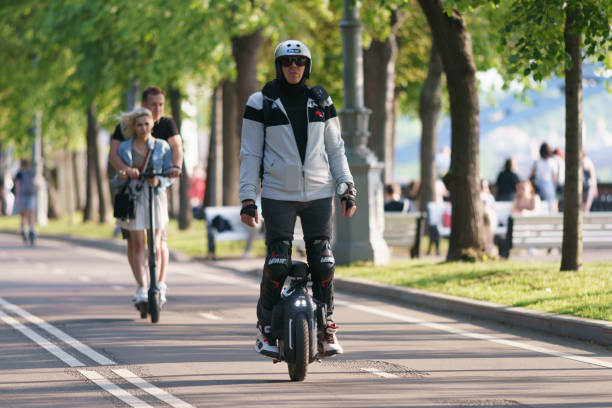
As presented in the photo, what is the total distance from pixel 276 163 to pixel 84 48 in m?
21.0

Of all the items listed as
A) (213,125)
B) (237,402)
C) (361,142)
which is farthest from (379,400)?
(213,125)

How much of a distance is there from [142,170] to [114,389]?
12.5 ft

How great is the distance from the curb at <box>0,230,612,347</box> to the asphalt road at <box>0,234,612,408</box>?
16 centimetres

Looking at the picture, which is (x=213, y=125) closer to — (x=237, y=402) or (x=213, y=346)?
(x=213, y=346)

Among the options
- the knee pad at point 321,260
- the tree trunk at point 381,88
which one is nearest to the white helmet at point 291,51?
the knee pad at point 321,260

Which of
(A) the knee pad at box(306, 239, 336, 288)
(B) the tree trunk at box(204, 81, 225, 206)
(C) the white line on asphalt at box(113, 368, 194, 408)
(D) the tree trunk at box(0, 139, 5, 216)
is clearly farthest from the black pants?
(D) the tree trunk at box(0, 139, 5, 216)

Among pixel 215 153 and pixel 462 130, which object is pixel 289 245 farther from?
pixel 215 153

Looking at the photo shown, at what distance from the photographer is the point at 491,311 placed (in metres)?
11.1

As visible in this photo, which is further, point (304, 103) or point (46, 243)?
point (46, 243)

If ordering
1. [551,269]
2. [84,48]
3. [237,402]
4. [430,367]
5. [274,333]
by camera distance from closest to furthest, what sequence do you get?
[237,402], [274,333], [430,367], [551,269], [84,48]

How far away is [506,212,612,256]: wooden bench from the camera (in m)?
17.2

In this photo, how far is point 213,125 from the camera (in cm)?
3091

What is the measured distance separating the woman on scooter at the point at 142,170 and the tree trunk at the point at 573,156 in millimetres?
4458

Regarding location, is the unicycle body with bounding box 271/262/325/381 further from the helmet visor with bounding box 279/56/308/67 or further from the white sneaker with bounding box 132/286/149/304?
the white sneaker with bounding box 132/286/149/304
